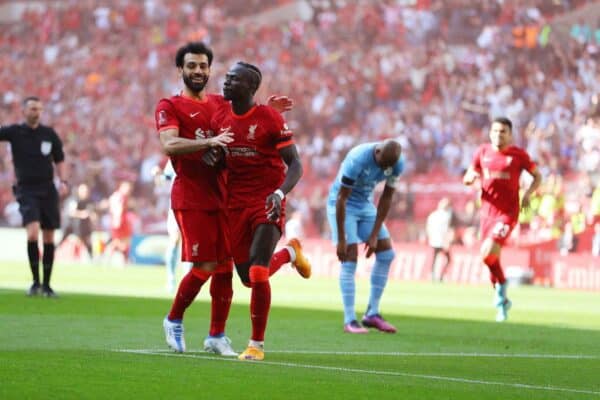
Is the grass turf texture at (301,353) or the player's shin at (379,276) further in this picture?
the player's shin at (379,276)

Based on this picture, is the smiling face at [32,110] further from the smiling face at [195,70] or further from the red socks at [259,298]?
the red socks at [259,298]

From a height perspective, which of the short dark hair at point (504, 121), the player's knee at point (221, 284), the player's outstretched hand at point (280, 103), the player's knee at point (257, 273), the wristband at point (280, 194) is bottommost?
the player's knee at point (221, 284)

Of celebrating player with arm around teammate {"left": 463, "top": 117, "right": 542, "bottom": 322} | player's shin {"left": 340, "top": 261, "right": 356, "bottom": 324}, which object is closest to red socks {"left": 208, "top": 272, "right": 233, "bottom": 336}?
player's shin {"left": 340, "top": 261, "right": 356, "bottom": 324}

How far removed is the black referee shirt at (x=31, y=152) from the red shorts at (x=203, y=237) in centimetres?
811

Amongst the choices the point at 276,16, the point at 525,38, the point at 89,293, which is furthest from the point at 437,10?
the point at 89,293

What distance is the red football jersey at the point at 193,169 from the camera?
1014 centimetres

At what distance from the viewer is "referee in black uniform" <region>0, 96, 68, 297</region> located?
17.8m

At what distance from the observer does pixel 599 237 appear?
28.8 meters

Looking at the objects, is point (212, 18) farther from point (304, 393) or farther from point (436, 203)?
point (304, 393)

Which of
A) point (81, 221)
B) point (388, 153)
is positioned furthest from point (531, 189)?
point (81, 221)

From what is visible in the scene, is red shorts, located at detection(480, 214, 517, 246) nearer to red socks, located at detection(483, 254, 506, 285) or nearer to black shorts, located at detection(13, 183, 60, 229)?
red socks, located at detection(483, 254, 506, 285)

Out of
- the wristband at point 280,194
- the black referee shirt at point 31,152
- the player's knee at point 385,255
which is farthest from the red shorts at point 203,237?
the black referee shirt at point 31,152

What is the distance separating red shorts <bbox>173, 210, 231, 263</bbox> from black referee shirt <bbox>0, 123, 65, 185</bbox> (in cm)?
811

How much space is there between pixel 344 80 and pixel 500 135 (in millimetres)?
22276
